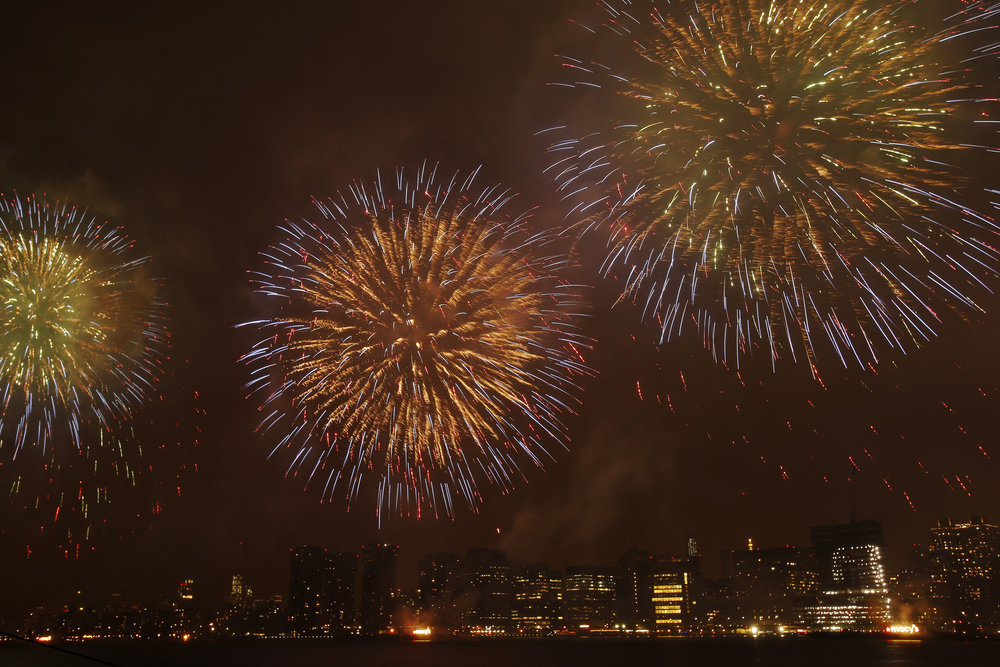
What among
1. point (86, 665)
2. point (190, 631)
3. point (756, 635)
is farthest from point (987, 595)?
point (190, 631)

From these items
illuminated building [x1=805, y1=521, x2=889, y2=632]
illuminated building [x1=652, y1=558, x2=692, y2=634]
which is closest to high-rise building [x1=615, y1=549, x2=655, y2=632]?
illuminated building [x1=652, y1=558, x2=692, y2=634]

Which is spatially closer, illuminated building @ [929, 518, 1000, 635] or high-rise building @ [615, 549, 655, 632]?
illuminated building @ [929, 518, 1000, 635]

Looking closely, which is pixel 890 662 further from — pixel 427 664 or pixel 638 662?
pixel 427 664

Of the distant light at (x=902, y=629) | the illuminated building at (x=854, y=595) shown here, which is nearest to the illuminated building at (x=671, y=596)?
the illuminated building at (x=854, y=595)

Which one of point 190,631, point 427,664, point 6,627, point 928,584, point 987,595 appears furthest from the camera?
point 190,631

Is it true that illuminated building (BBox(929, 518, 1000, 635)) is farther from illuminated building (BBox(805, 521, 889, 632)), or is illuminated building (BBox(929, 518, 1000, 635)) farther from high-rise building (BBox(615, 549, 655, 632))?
high-rise building (BBox(615, 549, 655, 632))

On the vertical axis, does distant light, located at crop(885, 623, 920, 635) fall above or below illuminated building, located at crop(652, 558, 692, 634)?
below
